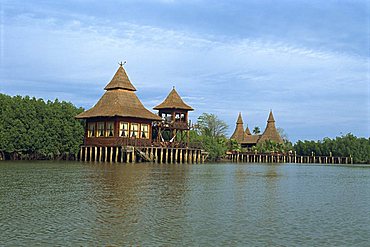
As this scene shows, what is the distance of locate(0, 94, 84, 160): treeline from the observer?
4438 cm

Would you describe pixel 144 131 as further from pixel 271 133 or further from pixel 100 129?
pixel 271 133

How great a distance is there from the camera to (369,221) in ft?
43.5

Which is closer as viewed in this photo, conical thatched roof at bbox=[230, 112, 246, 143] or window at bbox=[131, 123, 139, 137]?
window at bbox=[131, 123, 139, 137]

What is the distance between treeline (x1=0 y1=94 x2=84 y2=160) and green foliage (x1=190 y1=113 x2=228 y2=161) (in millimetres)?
13718

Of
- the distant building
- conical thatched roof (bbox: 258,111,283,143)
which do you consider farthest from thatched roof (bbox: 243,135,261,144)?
conical thatched roof (bbox: 258,111,283,143)

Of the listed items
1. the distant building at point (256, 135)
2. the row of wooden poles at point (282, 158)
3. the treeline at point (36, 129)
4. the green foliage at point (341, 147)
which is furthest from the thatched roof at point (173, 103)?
the green foliage at point (341, 147)

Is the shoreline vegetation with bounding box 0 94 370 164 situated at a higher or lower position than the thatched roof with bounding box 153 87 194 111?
lower

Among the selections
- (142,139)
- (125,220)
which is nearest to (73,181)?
(125,220)

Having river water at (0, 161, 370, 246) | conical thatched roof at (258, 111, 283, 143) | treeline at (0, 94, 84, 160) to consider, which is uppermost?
conical thatched roof at (258, 111, 283, 143)

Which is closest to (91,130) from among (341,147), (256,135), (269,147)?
(269,147)

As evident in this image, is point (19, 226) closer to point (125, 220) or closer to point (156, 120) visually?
point (125, 220)

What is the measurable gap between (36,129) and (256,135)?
5105cm

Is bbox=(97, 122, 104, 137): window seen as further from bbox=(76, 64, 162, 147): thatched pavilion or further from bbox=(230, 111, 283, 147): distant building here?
bbox=(230, 111, 283, 147): distant building

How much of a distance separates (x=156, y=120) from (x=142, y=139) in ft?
8.19
